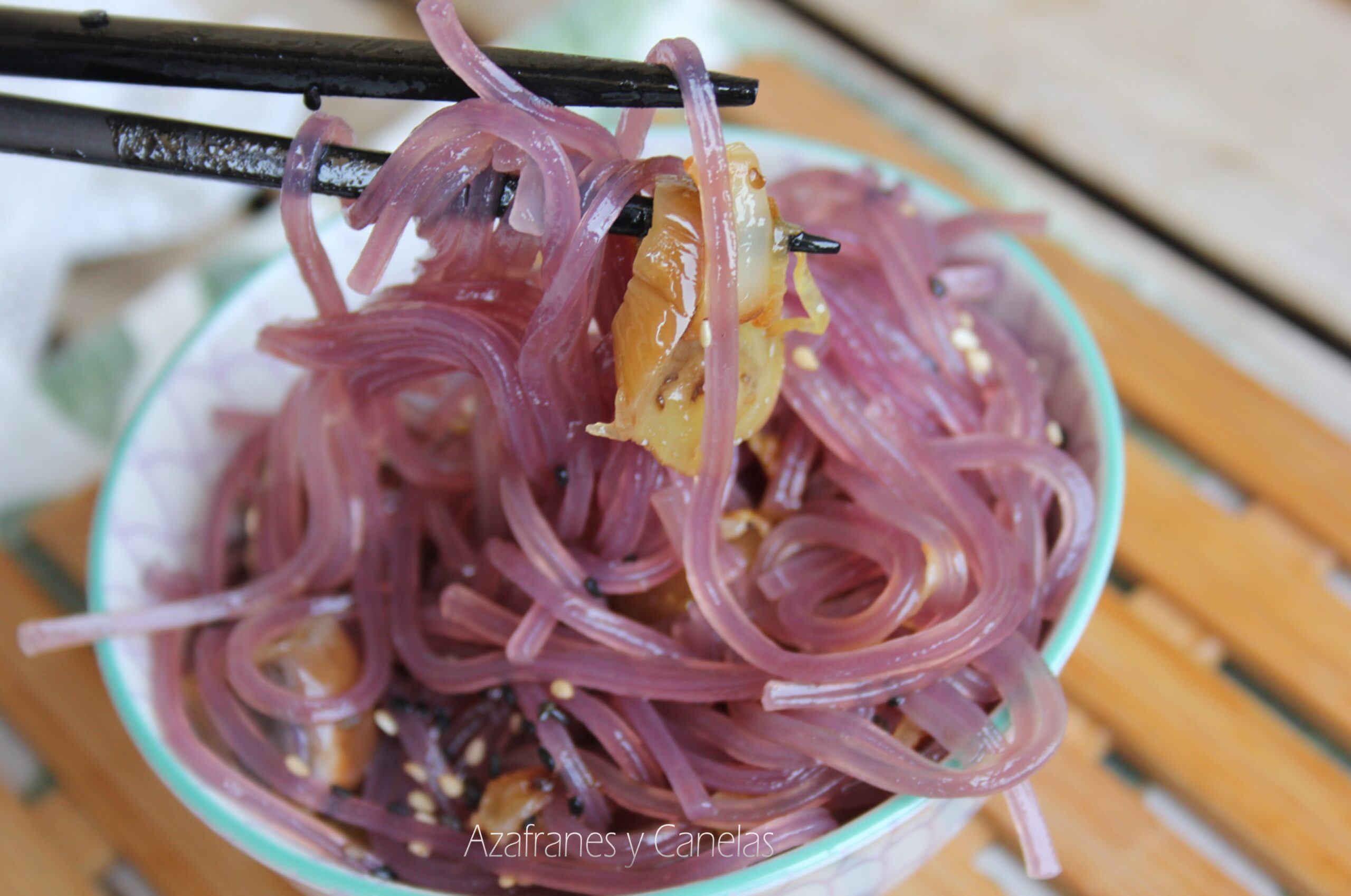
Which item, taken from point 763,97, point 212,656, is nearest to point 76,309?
point 212,656

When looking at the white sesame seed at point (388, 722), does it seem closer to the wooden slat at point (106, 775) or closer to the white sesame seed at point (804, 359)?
the wooden slat at point (106, 775)

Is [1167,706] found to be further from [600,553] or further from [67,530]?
[67,530]

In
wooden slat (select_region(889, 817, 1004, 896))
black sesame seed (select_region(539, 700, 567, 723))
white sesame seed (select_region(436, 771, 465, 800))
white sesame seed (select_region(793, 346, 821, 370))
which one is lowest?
wooden slat (select_region(889, 817, 1004, 896))

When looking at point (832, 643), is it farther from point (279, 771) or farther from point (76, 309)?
point (76, 309)

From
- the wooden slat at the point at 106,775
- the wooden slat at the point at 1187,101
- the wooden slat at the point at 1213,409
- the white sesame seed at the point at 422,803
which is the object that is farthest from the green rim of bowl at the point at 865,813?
the wooden slat at the point at 1187,101

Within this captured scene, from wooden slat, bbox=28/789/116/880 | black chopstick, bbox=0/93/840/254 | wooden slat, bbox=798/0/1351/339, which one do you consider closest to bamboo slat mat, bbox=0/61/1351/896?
wooden slat, bbox=28/789/116/880

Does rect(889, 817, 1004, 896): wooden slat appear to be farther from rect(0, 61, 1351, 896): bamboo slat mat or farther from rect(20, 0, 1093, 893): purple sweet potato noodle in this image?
rect(20, 0, 1093, 893): purple sweet potato noodle
